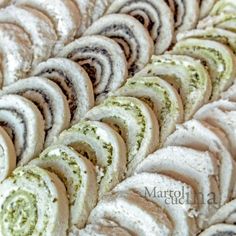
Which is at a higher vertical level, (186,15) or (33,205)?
(186,15)

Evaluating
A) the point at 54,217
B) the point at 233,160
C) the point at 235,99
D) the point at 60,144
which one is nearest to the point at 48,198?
the point at 54,217

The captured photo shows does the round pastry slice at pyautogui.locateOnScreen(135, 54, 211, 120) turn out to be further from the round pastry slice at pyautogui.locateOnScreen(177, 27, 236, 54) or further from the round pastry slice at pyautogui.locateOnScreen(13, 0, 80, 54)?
the round pastry slice at pyautogui.locateOnScreen(13, 0, 80, 54)

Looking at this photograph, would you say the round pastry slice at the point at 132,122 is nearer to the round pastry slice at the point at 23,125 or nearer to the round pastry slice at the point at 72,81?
the round pastry slice at the point at 72,81

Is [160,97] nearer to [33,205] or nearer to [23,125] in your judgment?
[23,125]

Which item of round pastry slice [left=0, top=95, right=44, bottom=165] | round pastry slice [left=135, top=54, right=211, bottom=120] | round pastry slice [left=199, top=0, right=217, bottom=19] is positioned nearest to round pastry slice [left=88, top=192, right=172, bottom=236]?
round pastry slice [left=0, top=95, right=44, bottom=165]

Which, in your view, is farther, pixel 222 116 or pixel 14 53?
pixel 14 53

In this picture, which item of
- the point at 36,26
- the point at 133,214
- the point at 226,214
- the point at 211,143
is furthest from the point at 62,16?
the point at 226,214

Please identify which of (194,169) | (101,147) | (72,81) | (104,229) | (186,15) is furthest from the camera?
(186,15)
